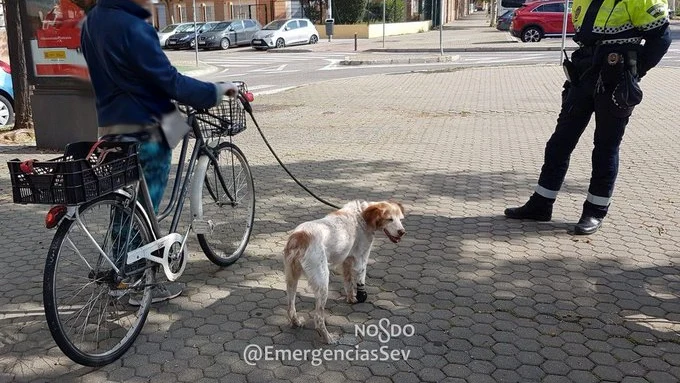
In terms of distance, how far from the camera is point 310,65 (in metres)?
24.3

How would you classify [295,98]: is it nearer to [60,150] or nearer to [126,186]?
[60,150]

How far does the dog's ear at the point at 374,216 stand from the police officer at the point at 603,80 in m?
2.23

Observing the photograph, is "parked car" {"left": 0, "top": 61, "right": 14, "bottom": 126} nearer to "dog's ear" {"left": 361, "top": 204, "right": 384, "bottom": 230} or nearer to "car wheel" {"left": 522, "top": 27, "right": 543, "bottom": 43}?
"dog's ear" {"left": 361, "top": 204, "right": 384, "bottom": 230}

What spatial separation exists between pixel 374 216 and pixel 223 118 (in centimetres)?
126

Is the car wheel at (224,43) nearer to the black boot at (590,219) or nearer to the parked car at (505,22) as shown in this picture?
the parked car at (505,22)

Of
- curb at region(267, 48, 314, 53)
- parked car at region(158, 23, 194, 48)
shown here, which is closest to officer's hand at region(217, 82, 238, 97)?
curb at region(267, 48, 314, 53)

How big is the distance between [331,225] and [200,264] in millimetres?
1481

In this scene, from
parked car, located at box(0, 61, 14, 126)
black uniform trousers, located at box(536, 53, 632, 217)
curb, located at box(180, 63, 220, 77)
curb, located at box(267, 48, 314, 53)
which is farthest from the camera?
curb, located at box(267, 48, 314, 53)

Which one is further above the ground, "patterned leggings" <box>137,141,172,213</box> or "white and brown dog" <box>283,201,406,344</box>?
"patterned leggings" <box>137,141,172,213</box>

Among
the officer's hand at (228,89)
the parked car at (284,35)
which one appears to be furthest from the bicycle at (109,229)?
the parked car at (284,35)

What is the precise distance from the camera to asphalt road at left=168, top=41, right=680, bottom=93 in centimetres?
1950

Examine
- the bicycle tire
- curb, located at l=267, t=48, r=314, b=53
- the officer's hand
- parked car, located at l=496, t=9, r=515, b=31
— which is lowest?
the bicycle tire

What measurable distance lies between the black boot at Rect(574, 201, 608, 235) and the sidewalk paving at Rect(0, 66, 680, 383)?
0.30ft

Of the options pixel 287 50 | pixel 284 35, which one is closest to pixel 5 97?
pixel 287 50
